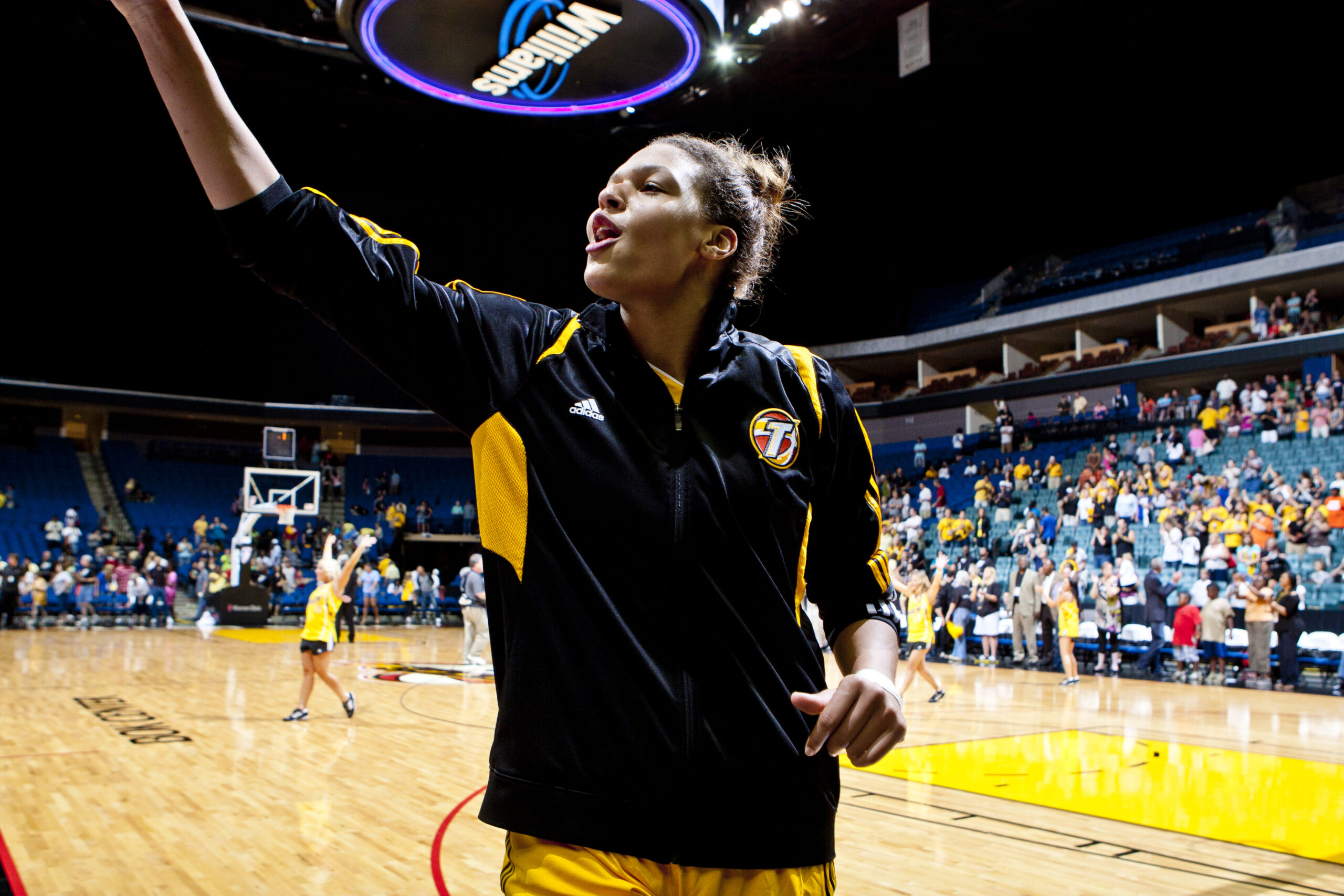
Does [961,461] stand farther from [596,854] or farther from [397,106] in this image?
[596,854]

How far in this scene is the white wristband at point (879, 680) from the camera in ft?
4.54

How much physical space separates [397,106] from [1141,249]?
2090 centimetres

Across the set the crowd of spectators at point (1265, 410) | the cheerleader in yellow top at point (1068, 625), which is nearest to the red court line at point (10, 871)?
the cheerleader in yellow top at point (1068, 625)

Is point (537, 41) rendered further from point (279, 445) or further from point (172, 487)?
point (172, 487)

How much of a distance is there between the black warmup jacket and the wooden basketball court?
12.2 ft

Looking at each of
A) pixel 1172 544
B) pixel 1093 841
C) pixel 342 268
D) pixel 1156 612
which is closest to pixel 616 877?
pixel 342 268

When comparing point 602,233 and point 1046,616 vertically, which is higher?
point 602,233

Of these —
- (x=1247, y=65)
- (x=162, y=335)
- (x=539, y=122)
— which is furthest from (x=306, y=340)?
(x=1247, y=65)

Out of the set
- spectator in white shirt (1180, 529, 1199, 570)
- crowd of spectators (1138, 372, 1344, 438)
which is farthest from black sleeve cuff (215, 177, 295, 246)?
crowd of spectators (1138, 372, 1344, 438)

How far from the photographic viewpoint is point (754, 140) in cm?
2466

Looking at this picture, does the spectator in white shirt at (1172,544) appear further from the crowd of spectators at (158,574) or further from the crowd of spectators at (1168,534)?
the crowd of spectators at (158,574)

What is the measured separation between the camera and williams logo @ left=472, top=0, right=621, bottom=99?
11.8 meters

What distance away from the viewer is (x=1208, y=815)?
6.30 m

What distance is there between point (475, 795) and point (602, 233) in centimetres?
598
